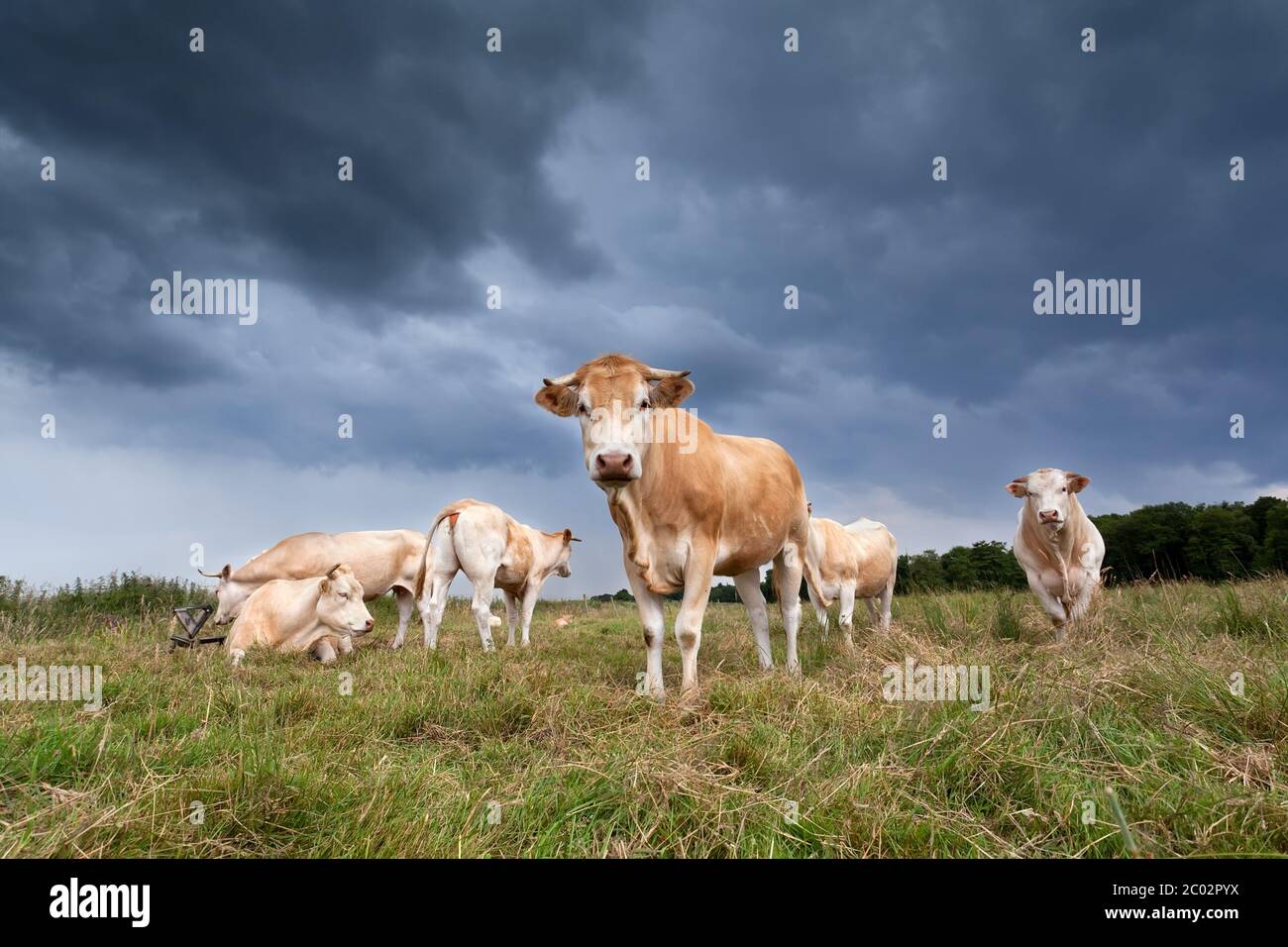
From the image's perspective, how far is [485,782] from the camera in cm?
387

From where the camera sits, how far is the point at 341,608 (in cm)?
980

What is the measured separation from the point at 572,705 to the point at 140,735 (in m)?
2.79

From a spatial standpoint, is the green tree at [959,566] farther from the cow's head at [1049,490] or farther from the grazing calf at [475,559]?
the grazing calf at [475,559]

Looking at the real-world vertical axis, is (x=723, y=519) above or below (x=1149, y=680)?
above

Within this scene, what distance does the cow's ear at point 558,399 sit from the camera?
612cm

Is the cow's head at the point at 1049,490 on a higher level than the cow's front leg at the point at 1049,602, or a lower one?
higher

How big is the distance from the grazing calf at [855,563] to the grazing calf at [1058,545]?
10.2 ft

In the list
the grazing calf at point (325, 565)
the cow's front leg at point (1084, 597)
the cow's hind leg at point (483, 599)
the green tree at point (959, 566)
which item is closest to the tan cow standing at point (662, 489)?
the cow's front leg at point (1084, 597)

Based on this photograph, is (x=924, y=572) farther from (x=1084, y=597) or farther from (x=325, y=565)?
(x=325, y=565)

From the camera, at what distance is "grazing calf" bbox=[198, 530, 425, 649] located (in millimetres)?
13414

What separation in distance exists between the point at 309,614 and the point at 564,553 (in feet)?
20.7

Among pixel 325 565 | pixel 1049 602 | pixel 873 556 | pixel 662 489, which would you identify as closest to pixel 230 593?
pixel 325 565
